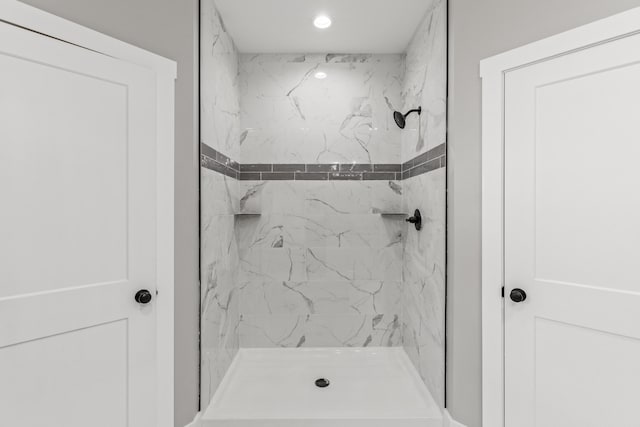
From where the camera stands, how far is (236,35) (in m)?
2.34

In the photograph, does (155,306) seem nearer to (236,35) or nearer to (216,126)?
(216,126)

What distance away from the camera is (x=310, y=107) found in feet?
8.63

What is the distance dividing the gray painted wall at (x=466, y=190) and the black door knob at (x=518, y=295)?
148 mm

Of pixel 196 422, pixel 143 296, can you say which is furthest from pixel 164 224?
pixel 196 422

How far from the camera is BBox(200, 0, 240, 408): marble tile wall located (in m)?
1.77

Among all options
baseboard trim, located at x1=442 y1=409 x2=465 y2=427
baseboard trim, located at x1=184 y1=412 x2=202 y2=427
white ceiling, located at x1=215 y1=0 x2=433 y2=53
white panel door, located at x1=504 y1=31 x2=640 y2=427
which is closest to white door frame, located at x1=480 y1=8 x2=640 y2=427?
white panel door, located at x1=504 y1=31 x2=640 y2=427

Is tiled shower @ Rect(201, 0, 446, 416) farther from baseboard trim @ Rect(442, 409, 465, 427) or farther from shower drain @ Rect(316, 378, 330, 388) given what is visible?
baseboard trim @ Rect(442, 409, 465, 427)

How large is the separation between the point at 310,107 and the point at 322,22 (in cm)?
63

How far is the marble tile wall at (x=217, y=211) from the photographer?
1.77 metres

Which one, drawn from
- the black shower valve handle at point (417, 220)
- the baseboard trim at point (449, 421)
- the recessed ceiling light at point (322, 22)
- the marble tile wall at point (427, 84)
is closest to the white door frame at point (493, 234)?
the baseboard trim at point (449, 421)

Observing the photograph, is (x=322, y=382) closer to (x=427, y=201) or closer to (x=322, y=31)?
(x=427, y=201)

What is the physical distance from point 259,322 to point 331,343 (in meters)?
0.61

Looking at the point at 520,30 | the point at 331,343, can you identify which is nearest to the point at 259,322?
the point at 331,343

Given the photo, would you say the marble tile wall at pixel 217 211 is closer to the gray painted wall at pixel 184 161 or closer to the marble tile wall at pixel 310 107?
the gray painted wall at pixel 184 161
